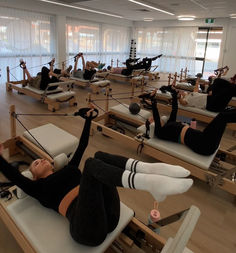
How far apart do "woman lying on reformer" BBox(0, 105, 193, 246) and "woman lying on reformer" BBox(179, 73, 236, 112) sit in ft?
9.25

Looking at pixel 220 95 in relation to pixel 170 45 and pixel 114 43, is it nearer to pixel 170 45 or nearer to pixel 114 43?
pixel 170 45

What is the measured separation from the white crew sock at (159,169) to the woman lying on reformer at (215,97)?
2.82m

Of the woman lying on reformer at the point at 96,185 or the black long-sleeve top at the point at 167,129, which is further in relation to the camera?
the black long-sleeve top at the point at 167,129

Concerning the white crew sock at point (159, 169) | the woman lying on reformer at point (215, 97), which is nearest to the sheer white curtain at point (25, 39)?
the woman lying on reformer at point (215, 97)

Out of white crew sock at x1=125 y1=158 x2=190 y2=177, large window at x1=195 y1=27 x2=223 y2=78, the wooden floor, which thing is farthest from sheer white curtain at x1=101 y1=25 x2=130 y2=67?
white crew sock at x1=125 y1=158 x2=190 y2=177

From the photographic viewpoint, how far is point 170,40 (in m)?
9.83

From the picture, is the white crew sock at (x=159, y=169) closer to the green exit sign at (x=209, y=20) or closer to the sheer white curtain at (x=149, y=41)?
the green exit sign at (x=209, y=20)

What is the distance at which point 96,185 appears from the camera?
3.71 ft

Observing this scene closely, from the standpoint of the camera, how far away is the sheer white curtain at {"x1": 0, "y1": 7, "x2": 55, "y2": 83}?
247 inches

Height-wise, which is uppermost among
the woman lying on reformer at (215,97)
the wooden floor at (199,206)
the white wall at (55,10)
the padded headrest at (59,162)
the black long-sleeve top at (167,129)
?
the white wall at (55,10)

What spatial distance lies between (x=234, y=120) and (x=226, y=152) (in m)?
0.59

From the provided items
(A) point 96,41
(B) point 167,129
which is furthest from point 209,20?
(B) point 167,129

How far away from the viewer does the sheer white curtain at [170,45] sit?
30.8 feet

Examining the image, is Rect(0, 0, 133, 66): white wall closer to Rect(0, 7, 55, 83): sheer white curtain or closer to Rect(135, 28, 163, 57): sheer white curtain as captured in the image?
Rect(0, 7, 55, 83): sheer white curtain
